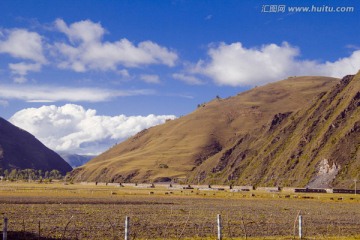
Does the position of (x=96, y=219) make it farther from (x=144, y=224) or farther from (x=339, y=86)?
(x=339, y=86)

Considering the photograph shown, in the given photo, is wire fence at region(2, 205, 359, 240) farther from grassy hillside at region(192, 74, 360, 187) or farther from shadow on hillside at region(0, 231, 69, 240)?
grassy hillside at region(192, 74, 360, 187)

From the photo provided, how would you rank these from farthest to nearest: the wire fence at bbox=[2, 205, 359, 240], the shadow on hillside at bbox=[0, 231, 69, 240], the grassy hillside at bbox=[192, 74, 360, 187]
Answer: the grassy hillside at bbox=[192, 74, 360, 187] < the wire fence at bbox=[2, 205, 359, 240] < the shadow on hillside at bbox=[0, 231, 69, 240]

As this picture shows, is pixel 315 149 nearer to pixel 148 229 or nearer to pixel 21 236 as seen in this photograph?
pixel 148 229

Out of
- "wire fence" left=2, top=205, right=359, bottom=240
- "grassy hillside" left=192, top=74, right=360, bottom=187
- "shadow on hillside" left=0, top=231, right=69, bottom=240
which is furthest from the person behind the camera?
"grassy hillside" left=192, top=74, right=360, bottom=187

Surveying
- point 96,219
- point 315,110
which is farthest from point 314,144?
point 96,219

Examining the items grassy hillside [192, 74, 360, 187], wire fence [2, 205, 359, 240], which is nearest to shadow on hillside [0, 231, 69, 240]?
wire fence [2, 205, 359, 240]

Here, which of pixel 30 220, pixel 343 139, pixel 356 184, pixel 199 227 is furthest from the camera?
pixel 343 139

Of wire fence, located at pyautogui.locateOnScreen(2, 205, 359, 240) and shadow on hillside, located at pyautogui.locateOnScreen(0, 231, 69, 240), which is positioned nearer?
shadow on hillside, located at pyautogui.locateOnScreen(0, 231, 69, 240)

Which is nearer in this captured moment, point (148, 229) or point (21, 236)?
point (21, 236)

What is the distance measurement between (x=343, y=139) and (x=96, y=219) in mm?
119739

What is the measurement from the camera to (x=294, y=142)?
176250 mm

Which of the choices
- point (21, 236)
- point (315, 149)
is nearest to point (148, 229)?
point (21, 236)

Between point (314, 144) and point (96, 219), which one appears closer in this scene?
point (96, 219)

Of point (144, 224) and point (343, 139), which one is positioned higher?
point (343, 139)
